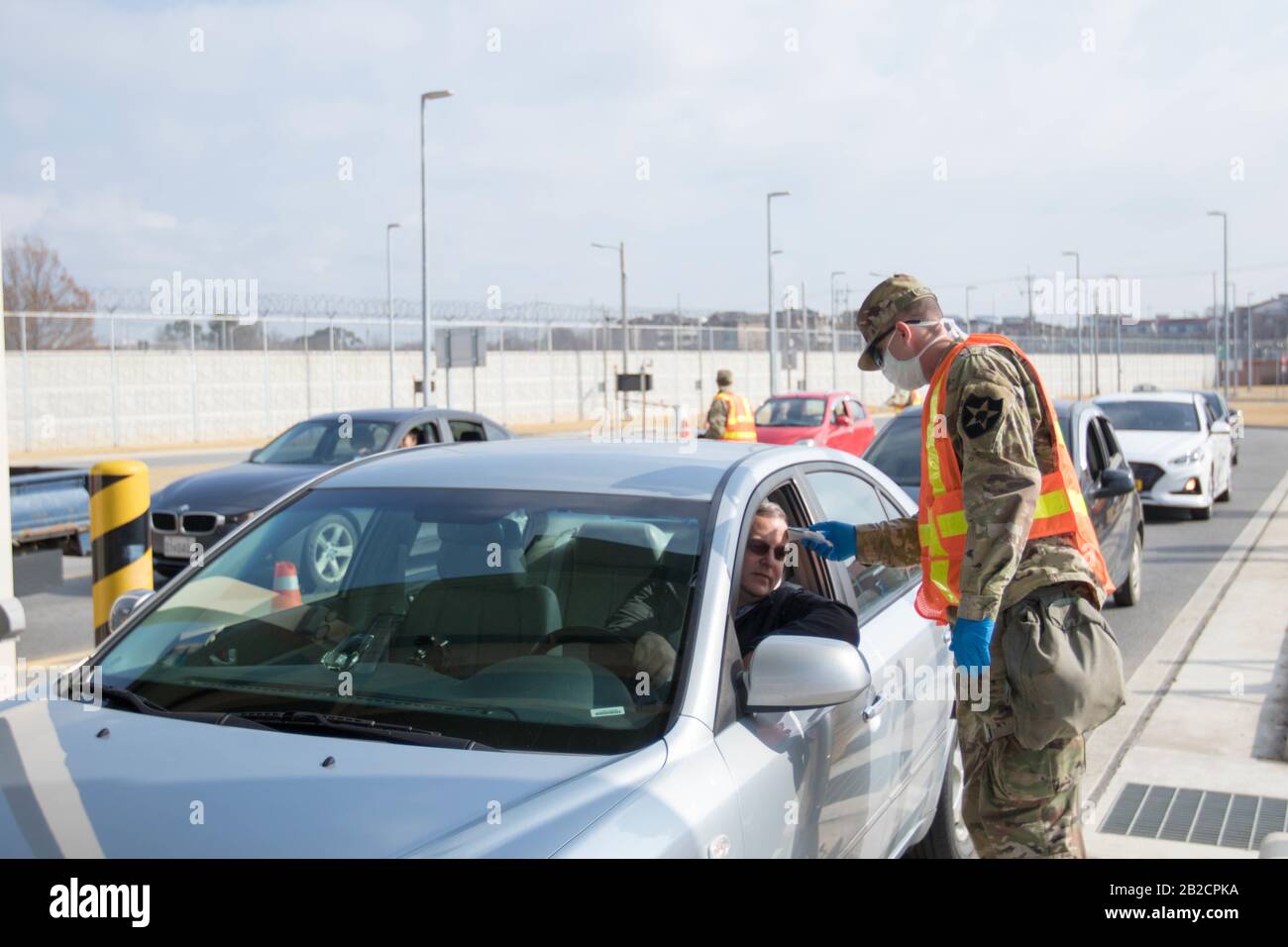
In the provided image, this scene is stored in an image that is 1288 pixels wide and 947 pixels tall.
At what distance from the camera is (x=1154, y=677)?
7.38m

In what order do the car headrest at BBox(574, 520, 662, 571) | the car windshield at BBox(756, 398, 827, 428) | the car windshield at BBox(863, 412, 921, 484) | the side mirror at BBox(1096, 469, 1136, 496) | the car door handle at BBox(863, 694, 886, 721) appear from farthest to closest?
1. the car windshield at BBox(756, 398, 827, 428)
2. the car windshield at BBox(863, 412, 921, 484)
3. the side mirror at BBox(1096, 469, 1136, 496)
4. the car door handle at BBox(863, 694, 886, 721)
5. the car headrest at BBox(574, 520, 662, 571)

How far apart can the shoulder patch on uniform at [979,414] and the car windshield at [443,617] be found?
0.73 metres

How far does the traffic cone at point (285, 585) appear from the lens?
11.4 feet

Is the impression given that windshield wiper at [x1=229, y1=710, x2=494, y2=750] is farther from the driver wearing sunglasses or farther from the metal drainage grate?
the metal drainage grate

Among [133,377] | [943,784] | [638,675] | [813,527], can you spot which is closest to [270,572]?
[638,675]

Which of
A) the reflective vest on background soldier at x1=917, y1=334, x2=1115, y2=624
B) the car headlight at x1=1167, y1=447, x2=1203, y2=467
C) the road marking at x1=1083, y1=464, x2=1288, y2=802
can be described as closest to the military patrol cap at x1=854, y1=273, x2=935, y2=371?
the reflective vest on background soldier at x1=917, y1=334, x2=1115, y2=624

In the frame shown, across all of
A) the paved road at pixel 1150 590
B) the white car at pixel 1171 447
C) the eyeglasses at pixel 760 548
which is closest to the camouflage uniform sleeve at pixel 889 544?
the eyeglasses at pixel 760 548

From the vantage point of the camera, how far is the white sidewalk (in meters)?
4.89

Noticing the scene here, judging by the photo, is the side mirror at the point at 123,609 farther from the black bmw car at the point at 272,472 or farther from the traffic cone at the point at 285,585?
the black bmw car at the point at 272,472

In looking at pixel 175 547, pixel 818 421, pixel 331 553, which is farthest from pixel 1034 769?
pixel 818 421

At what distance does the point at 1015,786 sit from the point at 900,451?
688 centimetres

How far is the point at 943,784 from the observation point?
418cm

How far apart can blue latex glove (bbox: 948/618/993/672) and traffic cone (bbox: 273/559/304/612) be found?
181 centimetres
